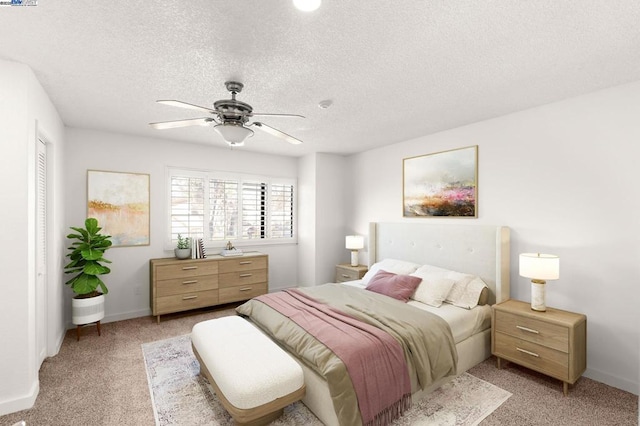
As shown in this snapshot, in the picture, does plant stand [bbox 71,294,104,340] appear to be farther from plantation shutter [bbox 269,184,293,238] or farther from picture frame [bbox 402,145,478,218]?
picture frame [bbox 402,145,478,218]

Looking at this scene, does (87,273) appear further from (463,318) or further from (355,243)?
(463,318)

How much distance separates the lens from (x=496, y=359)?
3.01 meters

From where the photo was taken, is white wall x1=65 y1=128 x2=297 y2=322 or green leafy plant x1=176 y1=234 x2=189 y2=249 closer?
white wall x1=65 y1=128 x2=297 y2=322

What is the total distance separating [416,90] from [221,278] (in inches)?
143

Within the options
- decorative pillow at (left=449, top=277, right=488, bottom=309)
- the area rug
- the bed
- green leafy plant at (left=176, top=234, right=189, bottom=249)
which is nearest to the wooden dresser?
green leafy plant at (left=176, top=234, right=189, bottom=249)

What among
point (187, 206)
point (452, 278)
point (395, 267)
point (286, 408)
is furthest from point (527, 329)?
point (187, 206)

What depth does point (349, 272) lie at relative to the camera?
4781 millimetres

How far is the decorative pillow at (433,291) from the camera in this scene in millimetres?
3115

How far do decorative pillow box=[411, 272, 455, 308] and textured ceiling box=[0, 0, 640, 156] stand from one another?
1.87 metres

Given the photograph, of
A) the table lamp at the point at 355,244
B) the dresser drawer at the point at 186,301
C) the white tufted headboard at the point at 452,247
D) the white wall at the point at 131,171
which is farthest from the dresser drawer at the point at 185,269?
the white tufted headboard at the point at 452,247

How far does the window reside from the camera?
457 cm

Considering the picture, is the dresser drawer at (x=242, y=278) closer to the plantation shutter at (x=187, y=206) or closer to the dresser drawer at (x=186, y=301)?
the dresser drawer at (x=186, y=301)

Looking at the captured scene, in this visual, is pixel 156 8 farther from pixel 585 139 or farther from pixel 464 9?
pixel 585 139

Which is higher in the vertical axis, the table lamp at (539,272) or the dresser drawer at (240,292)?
the table lamp at (539,272)
